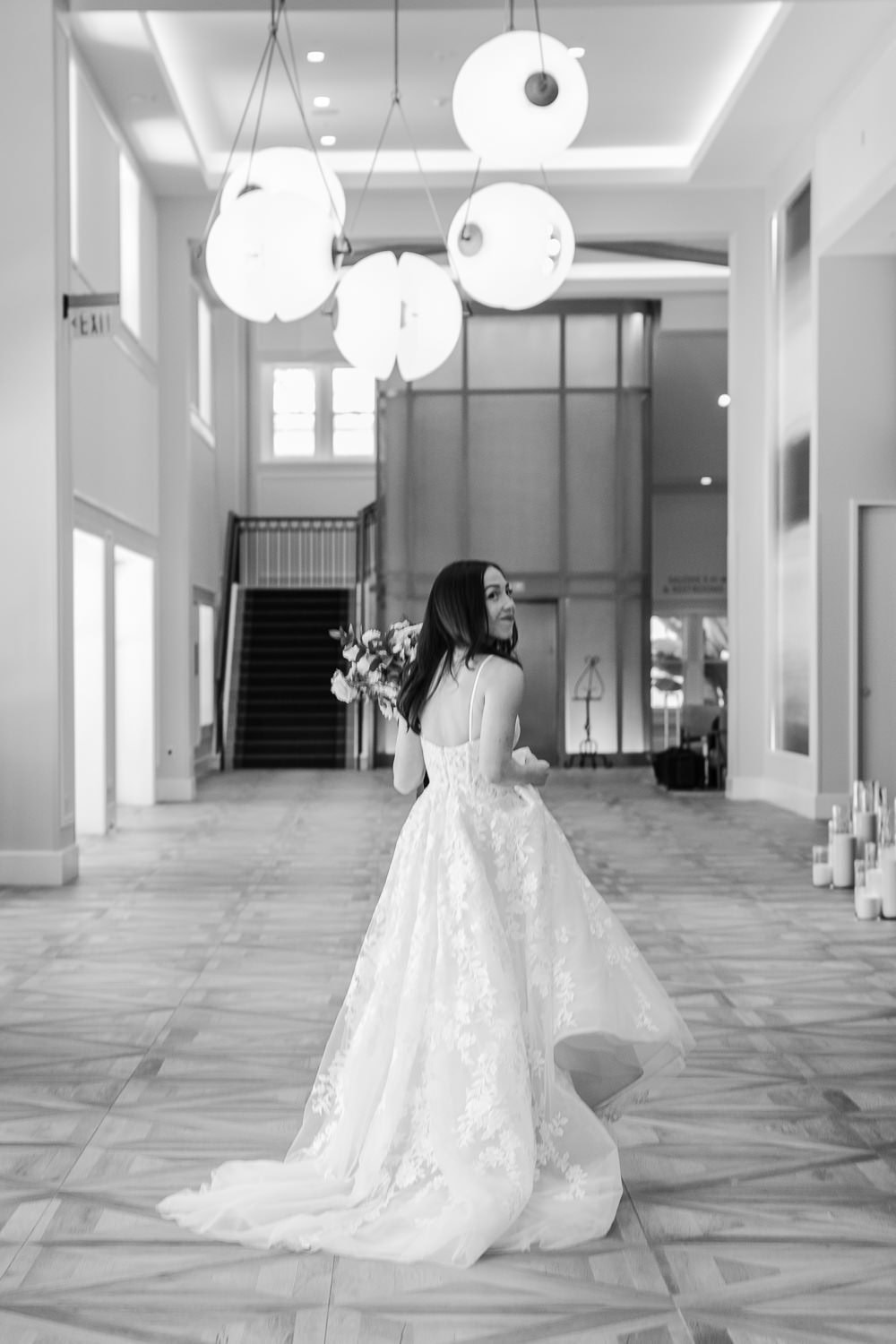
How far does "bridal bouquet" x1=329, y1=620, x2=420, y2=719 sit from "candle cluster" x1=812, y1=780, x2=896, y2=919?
4.69 metres

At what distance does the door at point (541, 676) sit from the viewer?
19844 mm

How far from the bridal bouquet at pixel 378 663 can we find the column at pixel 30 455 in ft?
18.6

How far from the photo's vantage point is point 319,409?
2438 centimetres

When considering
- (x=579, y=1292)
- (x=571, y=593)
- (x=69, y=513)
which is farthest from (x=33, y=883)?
(x=571, y=593)

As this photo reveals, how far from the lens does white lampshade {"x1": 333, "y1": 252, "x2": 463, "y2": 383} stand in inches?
249

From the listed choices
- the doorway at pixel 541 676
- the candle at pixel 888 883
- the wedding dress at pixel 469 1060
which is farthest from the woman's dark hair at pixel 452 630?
the doorway at pixel 541 676

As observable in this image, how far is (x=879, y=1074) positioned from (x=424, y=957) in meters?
2.07

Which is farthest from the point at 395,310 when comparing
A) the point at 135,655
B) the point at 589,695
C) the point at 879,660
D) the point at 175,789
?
the point at 589,695

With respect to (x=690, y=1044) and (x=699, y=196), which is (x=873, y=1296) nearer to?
(x=690, y=1044)

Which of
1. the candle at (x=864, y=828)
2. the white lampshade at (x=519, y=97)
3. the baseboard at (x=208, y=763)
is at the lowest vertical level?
the baseboard at (x=208, y=763)

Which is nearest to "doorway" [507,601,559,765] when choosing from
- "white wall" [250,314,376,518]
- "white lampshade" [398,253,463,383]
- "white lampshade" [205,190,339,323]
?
"white wall" [250,314,376,518]

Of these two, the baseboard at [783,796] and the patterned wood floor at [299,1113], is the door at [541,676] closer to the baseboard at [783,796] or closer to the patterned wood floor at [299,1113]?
the baseboard at [783,796]

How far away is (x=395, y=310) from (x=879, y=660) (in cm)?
813

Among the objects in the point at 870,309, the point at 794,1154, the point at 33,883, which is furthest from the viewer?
the point at 870,309
